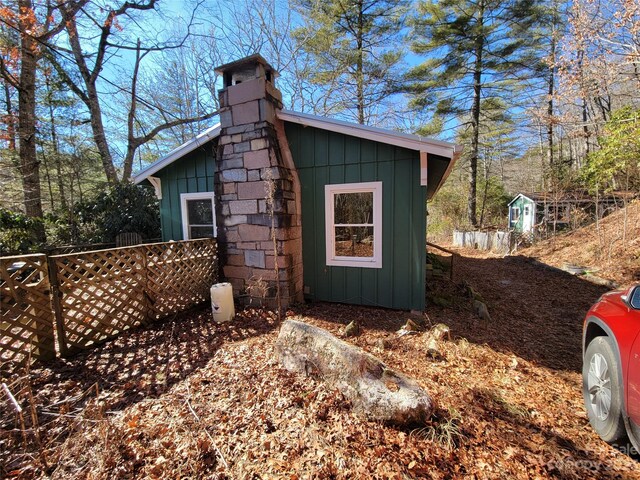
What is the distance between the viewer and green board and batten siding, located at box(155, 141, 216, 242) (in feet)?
19.5

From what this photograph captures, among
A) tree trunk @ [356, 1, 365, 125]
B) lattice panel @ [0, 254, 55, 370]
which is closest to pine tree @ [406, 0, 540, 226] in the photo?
tree trunk @ [356, 1, 365, 125]

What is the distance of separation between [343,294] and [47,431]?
3951 millimetres

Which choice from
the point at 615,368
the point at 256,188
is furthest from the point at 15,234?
the point at 615,368

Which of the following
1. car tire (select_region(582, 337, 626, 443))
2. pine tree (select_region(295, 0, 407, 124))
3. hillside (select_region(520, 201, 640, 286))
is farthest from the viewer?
pine tree (select_region(295, 0, 407, 124))

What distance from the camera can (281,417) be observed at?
2189 mm

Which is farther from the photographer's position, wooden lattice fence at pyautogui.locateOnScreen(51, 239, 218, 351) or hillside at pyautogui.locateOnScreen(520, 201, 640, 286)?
hillside at pyautogui.locateOnScreen(520, 201, 640, 286)

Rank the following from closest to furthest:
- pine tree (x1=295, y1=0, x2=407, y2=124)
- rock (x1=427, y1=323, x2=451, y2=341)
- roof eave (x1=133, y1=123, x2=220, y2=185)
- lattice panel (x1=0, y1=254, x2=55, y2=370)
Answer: lattice panel (x1=0, y1=254, x2=55, y2=370) → rock (x1=427, y1=323, x2=451, y2=341) → roof eave (x1=133, y1=123, x2=220, y2=185) → pine tree (x1=295, y1=0, x2=407, y2=124)

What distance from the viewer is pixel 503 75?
13.3m

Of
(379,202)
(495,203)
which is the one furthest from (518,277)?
(495,203)

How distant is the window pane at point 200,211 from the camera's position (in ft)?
20.4

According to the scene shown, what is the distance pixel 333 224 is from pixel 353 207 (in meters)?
0.48

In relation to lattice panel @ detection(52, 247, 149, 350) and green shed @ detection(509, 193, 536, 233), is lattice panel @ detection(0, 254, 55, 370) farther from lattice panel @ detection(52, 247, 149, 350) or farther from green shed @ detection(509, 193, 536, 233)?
green shed @ detection(509, 193, 536, 233)

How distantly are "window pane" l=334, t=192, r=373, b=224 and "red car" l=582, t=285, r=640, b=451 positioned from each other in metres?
3.14

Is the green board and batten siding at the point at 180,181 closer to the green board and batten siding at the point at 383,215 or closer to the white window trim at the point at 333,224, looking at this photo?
the green board and batten siding at the point at 383,215
